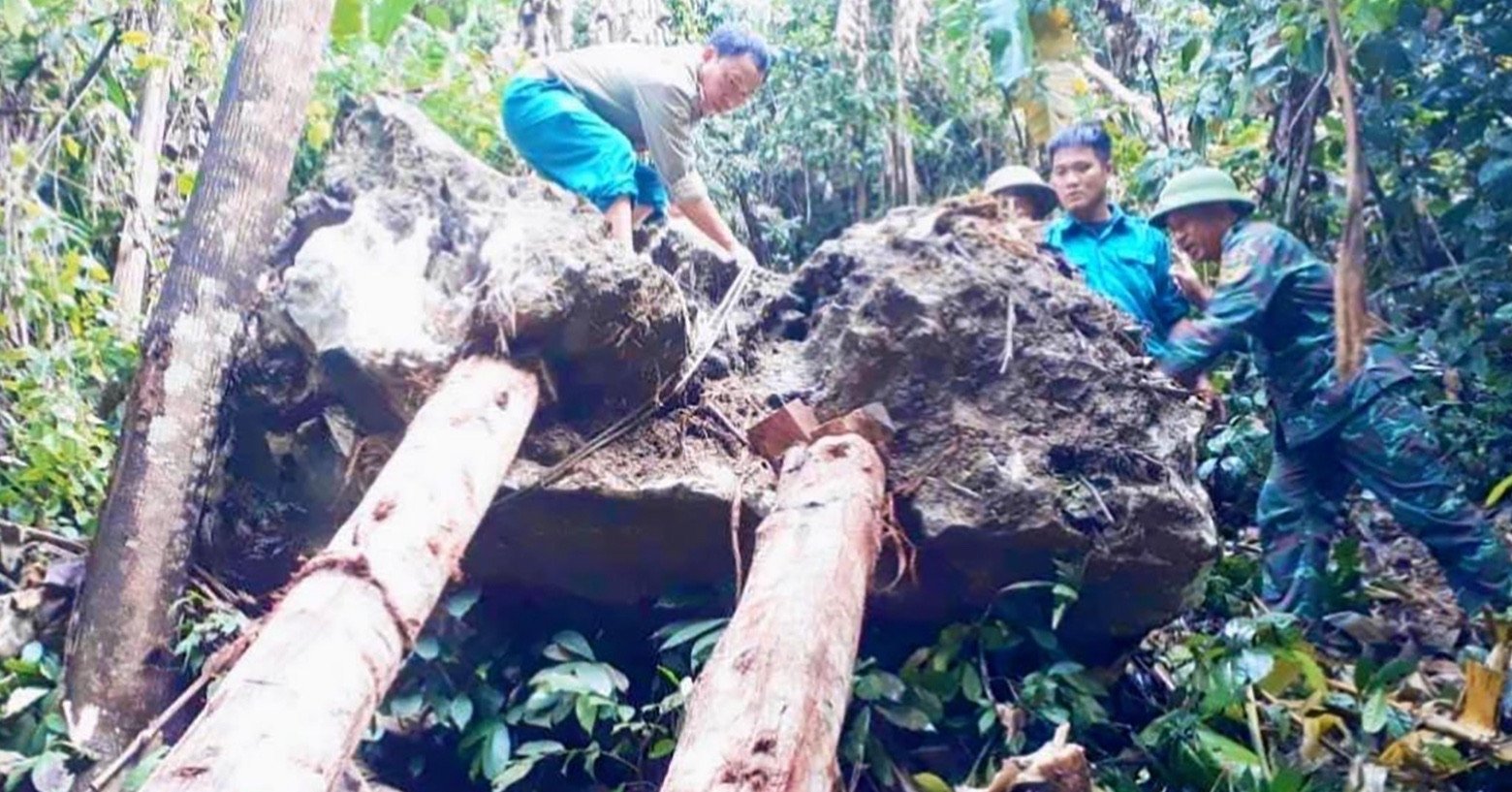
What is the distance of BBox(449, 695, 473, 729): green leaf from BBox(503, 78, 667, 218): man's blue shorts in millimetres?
1841

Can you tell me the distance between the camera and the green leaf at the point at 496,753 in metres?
3.62

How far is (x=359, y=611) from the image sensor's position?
8.89ft

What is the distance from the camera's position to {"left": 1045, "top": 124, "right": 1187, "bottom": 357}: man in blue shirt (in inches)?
200

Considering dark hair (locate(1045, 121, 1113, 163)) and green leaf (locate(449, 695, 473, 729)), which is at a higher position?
dark hair (locate(1045, 121, 1113, 163))

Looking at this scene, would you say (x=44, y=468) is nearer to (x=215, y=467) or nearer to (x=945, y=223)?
(x=215, y=467)

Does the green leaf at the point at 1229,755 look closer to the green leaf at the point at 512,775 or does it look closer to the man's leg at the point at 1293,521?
the man's leg at the point at 1293,521

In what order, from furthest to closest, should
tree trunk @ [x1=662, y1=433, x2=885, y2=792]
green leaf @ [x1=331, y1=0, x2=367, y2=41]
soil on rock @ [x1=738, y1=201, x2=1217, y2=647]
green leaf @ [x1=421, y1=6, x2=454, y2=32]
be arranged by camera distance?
green leaf @ [x1=421, y1=6, x2=454, y2=32] < green leaf @ [x1=331, y1=0, x2=367, y2=41] < soil on rock @ [x1=738, y1=201, x2=1217, y2=647] < tree trunk @ [x1=662, y1=433, x2=885, y2=792]

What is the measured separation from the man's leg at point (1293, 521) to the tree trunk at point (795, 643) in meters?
1.97

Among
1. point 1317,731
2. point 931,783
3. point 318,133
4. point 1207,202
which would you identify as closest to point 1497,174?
point 1207,202

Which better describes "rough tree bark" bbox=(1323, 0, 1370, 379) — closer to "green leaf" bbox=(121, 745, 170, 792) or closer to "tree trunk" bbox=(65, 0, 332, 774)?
"green leaf" bbox=(121, 745, 170, 792)

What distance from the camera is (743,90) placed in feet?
16.3

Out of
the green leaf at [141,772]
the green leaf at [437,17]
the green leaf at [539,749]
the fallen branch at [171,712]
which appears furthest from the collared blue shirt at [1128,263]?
the green leaf at [437,17]

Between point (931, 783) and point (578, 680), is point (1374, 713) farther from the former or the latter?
point (578, 680)

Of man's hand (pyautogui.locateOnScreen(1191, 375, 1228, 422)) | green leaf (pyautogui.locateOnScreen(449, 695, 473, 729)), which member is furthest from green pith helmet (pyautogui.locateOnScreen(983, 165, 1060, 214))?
green leaf (pyautogui.locateOnScreen(449, 695, 473, 729))
